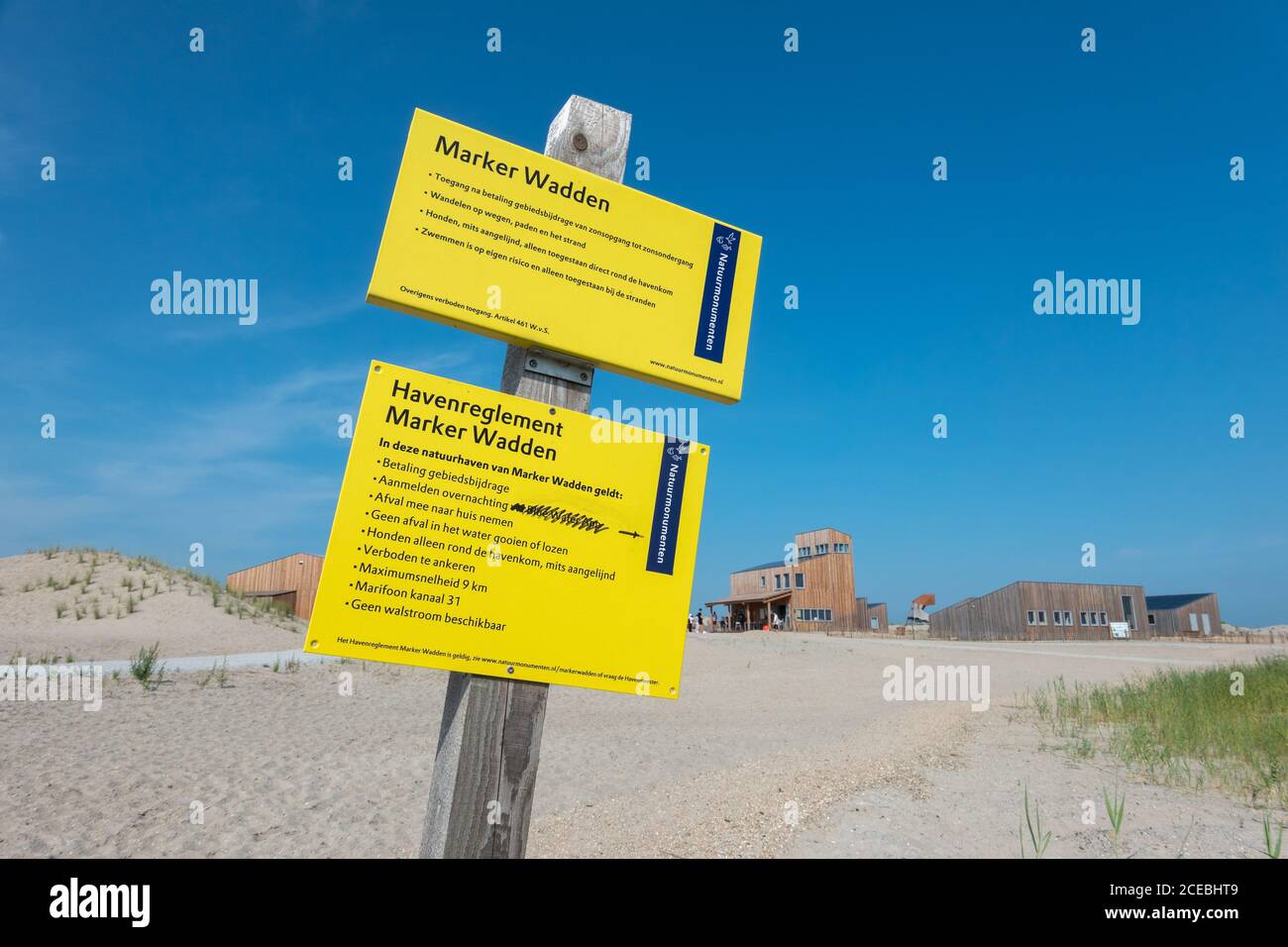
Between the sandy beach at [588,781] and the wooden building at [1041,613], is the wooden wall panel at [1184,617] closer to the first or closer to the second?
the wooden building at [1041,613]

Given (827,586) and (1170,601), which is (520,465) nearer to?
(827,586)

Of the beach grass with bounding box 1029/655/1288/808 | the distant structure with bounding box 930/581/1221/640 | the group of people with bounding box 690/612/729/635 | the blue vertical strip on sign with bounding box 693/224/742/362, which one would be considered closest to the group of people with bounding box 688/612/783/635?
the group of people with bounding box 690/612/729/635

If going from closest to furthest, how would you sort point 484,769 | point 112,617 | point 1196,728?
1. point 484,769
2. point 1196,728
3. point 112,617

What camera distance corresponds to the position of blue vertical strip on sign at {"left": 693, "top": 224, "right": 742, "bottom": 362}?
2504mm

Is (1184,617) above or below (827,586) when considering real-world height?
above

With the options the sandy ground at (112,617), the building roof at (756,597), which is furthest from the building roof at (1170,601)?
the sandy ground at (112,617)

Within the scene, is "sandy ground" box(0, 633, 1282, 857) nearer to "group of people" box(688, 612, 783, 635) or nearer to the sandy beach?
the sandy beach

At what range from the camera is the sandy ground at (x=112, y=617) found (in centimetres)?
1744

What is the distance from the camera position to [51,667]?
12148 mm

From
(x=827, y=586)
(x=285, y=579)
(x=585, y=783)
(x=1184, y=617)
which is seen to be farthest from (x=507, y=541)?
(x=1184, y=617)

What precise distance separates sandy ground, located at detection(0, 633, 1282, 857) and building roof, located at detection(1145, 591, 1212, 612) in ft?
148

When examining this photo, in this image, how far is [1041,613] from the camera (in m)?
42.3

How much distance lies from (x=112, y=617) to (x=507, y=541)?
25.0 m
